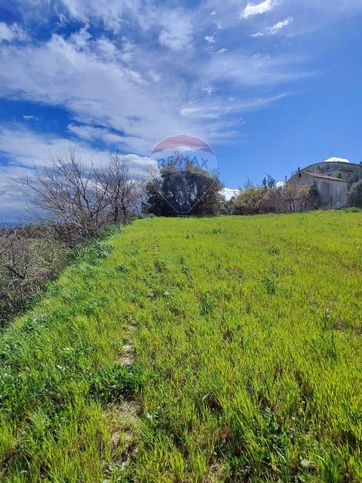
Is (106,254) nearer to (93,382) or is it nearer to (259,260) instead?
(259,260)

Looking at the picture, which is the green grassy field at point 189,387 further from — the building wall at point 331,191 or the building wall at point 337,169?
the building wall at point 337,169

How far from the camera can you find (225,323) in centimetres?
289

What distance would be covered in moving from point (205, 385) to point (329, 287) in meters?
2.77

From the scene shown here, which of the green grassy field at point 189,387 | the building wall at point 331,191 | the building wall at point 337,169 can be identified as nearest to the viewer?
the green grassy field at point 189,387

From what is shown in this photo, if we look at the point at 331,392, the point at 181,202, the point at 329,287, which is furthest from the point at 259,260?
the point at 181,202

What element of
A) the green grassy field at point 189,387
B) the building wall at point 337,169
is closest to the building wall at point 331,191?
the building wall at point 337,169

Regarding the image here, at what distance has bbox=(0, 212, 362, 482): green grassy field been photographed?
140cm

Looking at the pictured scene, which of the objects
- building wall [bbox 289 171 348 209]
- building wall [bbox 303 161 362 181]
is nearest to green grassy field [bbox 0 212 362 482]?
building wall [bbox 289 171 348 209]

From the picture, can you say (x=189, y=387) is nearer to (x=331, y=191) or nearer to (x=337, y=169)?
(x=331, y=191)

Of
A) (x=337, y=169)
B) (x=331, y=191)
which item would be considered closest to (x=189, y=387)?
(x=331, y=191)

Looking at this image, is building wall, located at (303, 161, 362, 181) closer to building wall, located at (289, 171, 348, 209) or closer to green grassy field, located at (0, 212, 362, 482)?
building wall, located at (289, 171, 348, 209)

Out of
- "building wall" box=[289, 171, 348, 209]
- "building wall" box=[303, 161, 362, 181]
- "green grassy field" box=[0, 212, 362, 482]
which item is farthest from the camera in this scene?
"building wall" box=[303, 161, 362, 181]

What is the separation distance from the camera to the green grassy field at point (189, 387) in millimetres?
1400

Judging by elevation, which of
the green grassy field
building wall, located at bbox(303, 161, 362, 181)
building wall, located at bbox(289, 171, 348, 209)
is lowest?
the green grassy field
